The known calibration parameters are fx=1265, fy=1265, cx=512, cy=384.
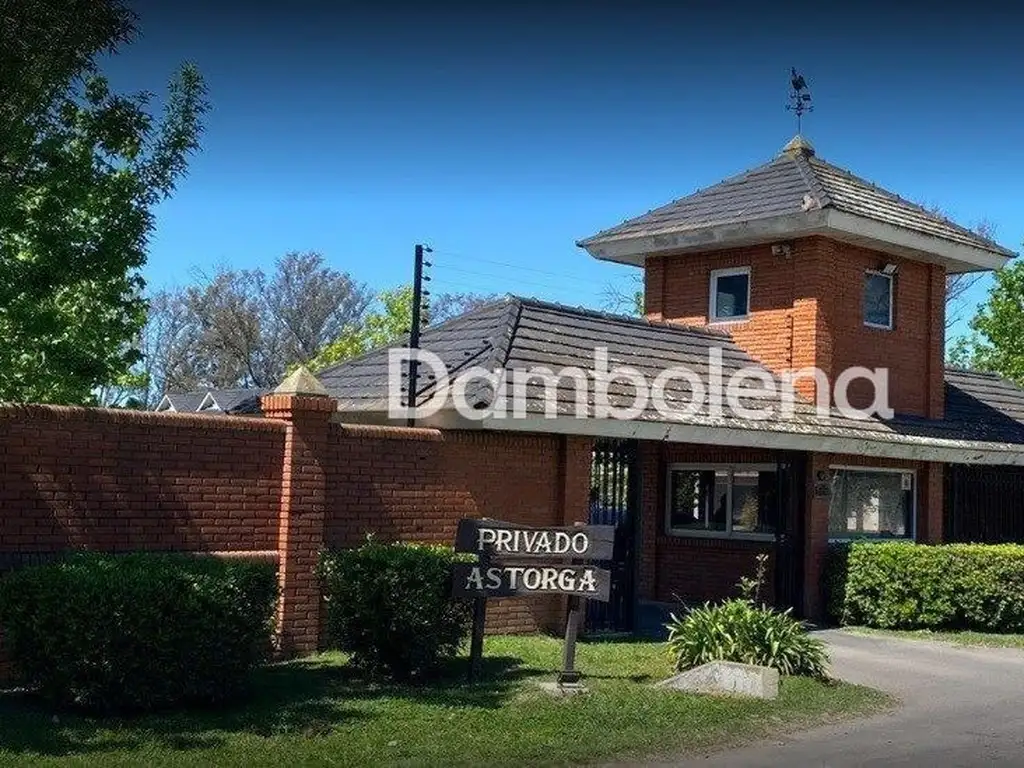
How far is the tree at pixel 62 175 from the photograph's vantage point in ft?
29.0

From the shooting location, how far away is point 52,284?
9906 millimetres

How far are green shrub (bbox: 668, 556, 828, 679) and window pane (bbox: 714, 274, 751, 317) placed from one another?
813 centimetres

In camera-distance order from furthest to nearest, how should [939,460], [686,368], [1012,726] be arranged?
[939,460]
[686,368]
[1012,726]

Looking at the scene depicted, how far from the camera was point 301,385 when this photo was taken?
484 inches

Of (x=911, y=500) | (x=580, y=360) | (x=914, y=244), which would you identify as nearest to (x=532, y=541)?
(x=580, y=360)

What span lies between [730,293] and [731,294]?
0.03 meters

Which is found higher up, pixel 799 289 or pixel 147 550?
pixel 799 289

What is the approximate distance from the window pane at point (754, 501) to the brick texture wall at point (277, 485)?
14.6 feet

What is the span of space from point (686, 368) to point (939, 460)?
4.35m

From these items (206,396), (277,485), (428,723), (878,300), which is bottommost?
(428,723)

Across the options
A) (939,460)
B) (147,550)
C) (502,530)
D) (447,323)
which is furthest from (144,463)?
(939,460)

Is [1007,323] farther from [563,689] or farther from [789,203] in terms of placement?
[563,689]

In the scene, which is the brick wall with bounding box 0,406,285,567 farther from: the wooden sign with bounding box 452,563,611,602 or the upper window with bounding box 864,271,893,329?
the upper window with bounding box 864,271,893,329

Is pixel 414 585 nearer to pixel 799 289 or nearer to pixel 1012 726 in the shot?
pixel 1012 726
